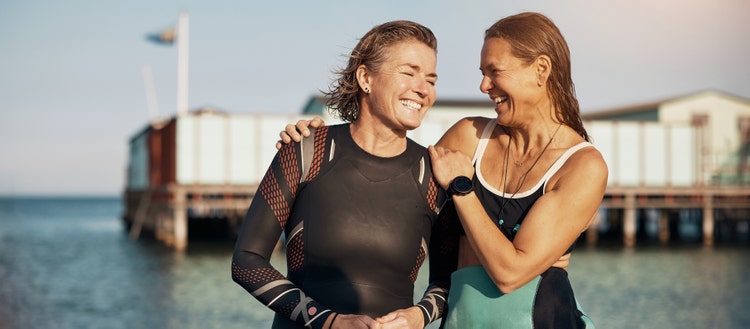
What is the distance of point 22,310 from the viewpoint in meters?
25.8

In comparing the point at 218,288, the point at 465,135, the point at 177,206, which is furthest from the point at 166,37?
the point at 465,135

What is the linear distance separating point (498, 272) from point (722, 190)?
147 ft

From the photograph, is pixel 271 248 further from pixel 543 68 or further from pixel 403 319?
pixel 543 68

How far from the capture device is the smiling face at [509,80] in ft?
11.1

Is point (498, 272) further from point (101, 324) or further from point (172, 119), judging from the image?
point (172, 119)

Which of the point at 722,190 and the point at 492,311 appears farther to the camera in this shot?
the point at 722,190

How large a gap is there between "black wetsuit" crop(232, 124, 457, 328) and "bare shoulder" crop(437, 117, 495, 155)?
0.22 metres

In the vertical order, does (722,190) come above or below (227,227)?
above

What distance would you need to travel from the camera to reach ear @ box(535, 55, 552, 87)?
3.35 metres

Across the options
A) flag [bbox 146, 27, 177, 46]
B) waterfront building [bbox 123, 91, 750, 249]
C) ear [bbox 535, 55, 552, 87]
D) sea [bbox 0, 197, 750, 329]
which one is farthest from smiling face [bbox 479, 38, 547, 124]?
flag [bbox 146, 27, 177, 46]

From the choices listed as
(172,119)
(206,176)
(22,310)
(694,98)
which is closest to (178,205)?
(206,176)

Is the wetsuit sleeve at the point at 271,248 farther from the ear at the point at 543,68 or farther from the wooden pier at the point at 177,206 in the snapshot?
the wooden pier at the point at 177,206

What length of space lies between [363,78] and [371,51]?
130 millimetres

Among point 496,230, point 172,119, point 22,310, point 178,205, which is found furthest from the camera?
point 172,119
